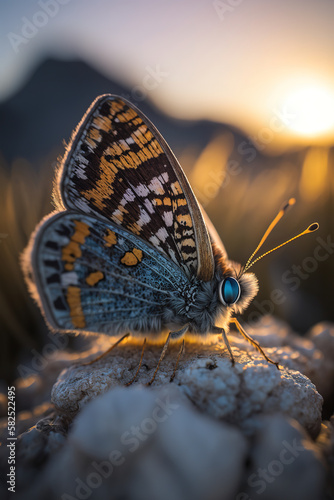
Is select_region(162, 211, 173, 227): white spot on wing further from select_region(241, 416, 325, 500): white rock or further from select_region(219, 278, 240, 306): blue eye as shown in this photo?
select_region(241, 416, 325, 500): white rock

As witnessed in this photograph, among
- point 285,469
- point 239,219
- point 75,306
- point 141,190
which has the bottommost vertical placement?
point 75,306

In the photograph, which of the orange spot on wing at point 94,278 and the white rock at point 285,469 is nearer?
the white rock at point 285,469

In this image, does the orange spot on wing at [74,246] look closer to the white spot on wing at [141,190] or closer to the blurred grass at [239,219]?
the white spot on wing at [141,190]

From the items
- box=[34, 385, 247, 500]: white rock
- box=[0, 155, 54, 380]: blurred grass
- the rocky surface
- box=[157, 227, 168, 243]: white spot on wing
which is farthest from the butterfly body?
box=[0, 155, 54, 380]: blurred grass

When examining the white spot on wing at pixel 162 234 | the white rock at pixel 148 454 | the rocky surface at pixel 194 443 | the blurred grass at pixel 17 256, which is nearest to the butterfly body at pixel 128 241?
the white spot on wing at pixel 162 234

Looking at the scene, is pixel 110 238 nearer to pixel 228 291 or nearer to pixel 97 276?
pixel 97 276

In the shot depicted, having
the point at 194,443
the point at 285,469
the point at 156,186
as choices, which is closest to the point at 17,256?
the point at 156,186
